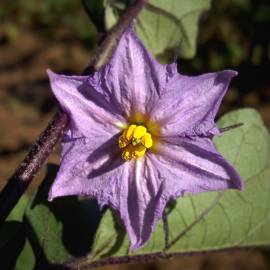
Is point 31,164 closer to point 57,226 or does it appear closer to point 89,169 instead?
point 89,169

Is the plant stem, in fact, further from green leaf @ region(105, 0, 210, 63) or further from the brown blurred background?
the brown blurred background

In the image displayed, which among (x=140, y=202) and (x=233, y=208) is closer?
(x=140, y=202)

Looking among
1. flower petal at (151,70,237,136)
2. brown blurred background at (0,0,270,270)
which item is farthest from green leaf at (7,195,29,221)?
brown blurred background at (0,0,270,270)

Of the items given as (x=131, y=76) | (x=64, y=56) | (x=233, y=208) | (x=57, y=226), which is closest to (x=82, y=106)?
(x=131, y=76)

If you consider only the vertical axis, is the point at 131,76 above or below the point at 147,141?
above

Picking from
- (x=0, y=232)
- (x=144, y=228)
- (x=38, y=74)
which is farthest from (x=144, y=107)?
(x=38, y=74)

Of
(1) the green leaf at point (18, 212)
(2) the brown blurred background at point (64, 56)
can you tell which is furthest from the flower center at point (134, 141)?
(2) the brown blurred background at point (64, 56)

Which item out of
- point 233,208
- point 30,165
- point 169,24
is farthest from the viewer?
point 169,24
